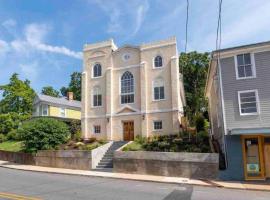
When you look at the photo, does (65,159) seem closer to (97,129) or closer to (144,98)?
(97,129)

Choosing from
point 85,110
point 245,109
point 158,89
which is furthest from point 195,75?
point 245,109

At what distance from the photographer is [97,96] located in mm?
29391

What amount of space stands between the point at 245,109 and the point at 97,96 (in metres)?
16.7

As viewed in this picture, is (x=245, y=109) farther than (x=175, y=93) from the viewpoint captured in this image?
No

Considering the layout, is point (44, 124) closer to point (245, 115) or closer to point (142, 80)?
point (142, 80)

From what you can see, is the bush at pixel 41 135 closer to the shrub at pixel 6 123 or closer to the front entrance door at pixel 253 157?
the front entrance door at pixel 253 157

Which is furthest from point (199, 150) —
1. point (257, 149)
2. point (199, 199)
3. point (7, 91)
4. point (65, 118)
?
point (7, 91)

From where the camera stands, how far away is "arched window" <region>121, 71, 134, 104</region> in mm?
28002

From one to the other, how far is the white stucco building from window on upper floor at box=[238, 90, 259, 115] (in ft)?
28.3

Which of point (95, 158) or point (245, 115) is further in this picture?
point (95, 158)

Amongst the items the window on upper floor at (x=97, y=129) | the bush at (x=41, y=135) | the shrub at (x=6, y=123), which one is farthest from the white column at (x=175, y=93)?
the shrub at (x=6, y=123)

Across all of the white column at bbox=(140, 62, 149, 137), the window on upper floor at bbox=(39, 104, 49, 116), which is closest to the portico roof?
the white column at bbox=(140, 62, 149, 137)

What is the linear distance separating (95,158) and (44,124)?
6.18 m

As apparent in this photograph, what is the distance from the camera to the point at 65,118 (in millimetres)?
41031
